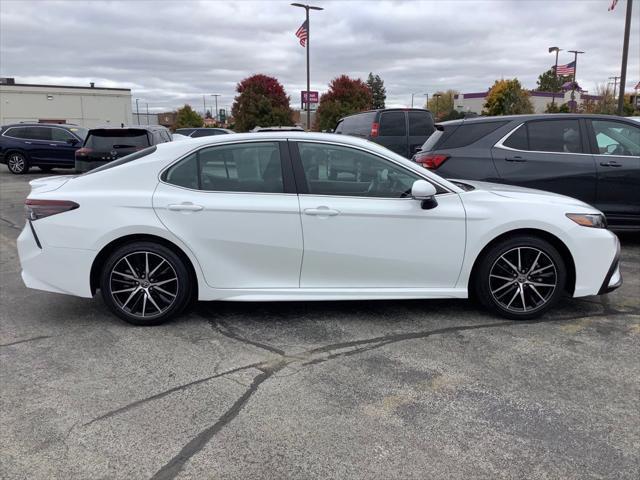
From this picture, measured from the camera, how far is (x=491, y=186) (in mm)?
5059

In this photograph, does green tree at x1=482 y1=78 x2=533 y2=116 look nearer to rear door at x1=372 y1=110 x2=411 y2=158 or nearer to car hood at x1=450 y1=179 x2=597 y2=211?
rear door at x1=372 y1=110 x2=411 y2=158

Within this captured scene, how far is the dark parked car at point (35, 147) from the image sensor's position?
1802 centimetres

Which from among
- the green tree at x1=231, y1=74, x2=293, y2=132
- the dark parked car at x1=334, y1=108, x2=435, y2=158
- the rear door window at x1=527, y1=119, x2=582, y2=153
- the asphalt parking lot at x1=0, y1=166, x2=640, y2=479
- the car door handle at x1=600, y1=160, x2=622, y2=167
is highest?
the green tree at x1=231, y1=74, x2=293, y2=132

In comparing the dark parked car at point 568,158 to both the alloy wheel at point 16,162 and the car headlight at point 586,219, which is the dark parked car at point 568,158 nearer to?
the car headlight at point 586,219

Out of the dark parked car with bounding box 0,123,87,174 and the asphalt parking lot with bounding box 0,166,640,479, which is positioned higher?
the dark parked car with bounding box 0,123,87,174

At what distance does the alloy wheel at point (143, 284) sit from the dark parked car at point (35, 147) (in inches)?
603

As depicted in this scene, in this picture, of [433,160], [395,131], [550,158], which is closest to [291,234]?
[433,160]

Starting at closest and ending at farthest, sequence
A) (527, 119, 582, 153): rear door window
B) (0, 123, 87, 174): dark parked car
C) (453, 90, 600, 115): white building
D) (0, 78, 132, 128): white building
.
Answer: (527, 119, 582, 153): rear door window
(0, 123, 87, 174): dark parked car
(0, 78, 132, 128): white building
(453, 90, 600, 115): white building

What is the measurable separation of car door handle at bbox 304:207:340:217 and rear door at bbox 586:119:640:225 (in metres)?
4.10

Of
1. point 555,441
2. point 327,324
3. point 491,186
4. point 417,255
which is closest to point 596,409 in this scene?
point 555,441

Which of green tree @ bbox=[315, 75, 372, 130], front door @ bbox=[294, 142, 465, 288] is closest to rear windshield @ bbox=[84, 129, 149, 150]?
front door @ bbox=[294, 142, 465, 288]

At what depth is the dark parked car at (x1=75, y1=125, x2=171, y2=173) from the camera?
11.4m

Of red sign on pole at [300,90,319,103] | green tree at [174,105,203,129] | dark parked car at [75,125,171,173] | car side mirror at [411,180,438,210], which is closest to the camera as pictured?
car side mirror at [411,180,438,210]

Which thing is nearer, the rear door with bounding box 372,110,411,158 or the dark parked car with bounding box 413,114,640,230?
the dark parked car with bounding box 413,114,640,230
